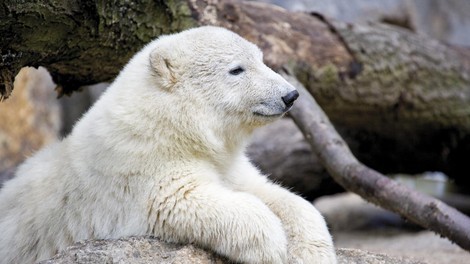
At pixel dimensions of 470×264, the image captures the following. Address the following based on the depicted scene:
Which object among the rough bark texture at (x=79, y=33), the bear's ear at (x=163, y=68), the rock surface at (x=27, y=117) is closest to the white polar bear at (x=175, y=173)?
the bear's ear at (x=163, y=68)

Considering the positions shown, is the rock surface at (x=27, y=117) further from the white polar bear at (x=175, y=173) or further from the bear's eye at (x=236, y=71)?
the bear's eye at (x=236, y=71)

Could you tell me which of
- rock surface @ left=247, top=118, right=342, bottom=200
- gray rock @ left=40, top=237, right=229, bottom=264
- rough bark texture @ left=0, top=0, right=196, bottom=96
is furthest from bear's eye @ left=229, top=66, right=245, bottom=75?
rock surface @ left=247, top=118, right=342, bottom=200

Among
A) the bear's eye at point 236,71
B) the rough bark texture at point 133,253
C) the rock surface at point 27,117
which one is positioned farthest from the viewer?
the rock surface at point 27,117

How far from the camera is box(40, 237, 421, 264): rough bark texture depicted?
324cm

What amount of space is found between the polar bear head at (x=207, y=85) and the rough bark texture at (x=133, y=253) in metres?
0.68

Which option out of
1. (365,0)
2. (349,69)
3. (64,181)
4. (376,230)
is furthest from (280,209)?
(365,0)

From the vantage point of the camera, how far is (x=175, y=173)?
11.6 ft

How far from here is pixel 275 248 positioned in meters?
3.35

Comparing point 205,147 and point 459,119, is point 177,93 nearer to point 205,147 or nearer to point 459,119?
point 205,147

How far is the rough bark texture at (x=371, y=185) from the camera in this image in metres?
4.49

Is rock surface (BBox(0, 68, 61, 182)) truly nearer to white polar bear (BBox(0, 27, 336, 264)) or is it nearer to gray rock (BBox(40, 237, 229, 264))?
white polar bear (BBox(0, 27, 336, 264))

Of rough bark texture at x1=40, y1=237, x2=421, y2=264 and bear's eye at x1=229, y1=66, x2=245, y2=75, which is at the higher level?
bear's eye at x1=229, y1=66, x2=245, y2=75

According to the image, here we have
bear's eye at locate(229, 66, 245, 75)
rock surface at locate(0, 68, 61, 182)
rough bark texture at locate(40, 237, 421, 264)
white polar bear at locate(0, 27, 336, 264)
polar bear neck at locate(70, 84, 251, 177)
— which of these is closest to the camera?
rough bark texture at locate(40, 237, 421, 264)

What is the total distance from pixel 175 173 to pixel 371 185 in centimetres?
173
